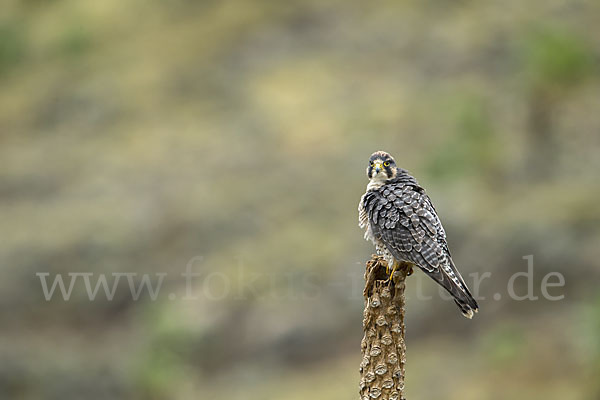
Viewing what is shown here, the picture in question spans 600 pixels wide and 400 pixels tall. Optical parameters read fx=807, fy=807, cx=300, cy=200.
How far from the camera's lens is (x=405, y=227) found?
47.0 ft

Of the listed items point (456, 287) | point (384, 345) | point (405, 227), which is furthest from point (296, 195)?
point (384, 345)

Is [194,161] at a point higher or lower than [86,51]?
lower

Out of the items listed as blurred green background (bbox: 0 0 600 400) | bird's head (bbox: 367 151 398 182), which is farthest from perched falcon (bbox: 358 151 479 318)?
blurred green background (bbox: 0 0 600 400)

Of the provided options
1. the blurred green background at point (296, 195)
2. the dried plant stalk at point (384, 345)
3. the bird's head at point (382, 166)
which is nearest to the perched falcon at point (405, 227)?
the bird's head at point (382, 166)

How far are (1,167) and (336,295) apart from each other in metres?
30.7

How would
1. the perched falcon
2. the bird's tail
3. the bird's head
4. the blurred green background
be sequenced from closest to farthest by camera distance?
the bird's tail, the perched falcon, the bird's head, the blurred green background

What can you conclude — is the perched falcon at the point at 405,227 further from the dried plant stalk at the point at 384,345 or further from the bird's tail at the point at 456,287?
the dried plant stalk at the point at 384,345

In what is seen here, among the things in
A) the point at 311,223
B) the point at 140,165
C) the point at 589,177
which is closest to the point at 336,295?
the point at 311,223

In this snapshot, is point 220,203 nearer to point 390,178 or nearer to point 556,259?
point 556,259

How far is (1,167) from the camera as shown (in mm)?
60000

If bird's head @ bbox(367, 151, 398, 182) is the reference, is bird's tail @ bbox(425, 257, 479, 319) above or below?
below

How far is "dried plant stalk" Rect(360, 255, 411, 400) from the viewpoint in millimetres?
11945

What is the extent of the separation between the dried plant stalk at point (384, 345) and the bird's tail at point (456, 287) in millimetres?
1567

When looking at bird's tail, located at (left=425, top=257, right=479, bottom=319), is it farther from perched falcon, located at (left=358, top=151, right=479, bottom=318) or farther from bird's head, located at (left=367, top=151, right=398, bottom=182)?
bird's head, located at (left=367, top=151, right=398, bottom=182)
